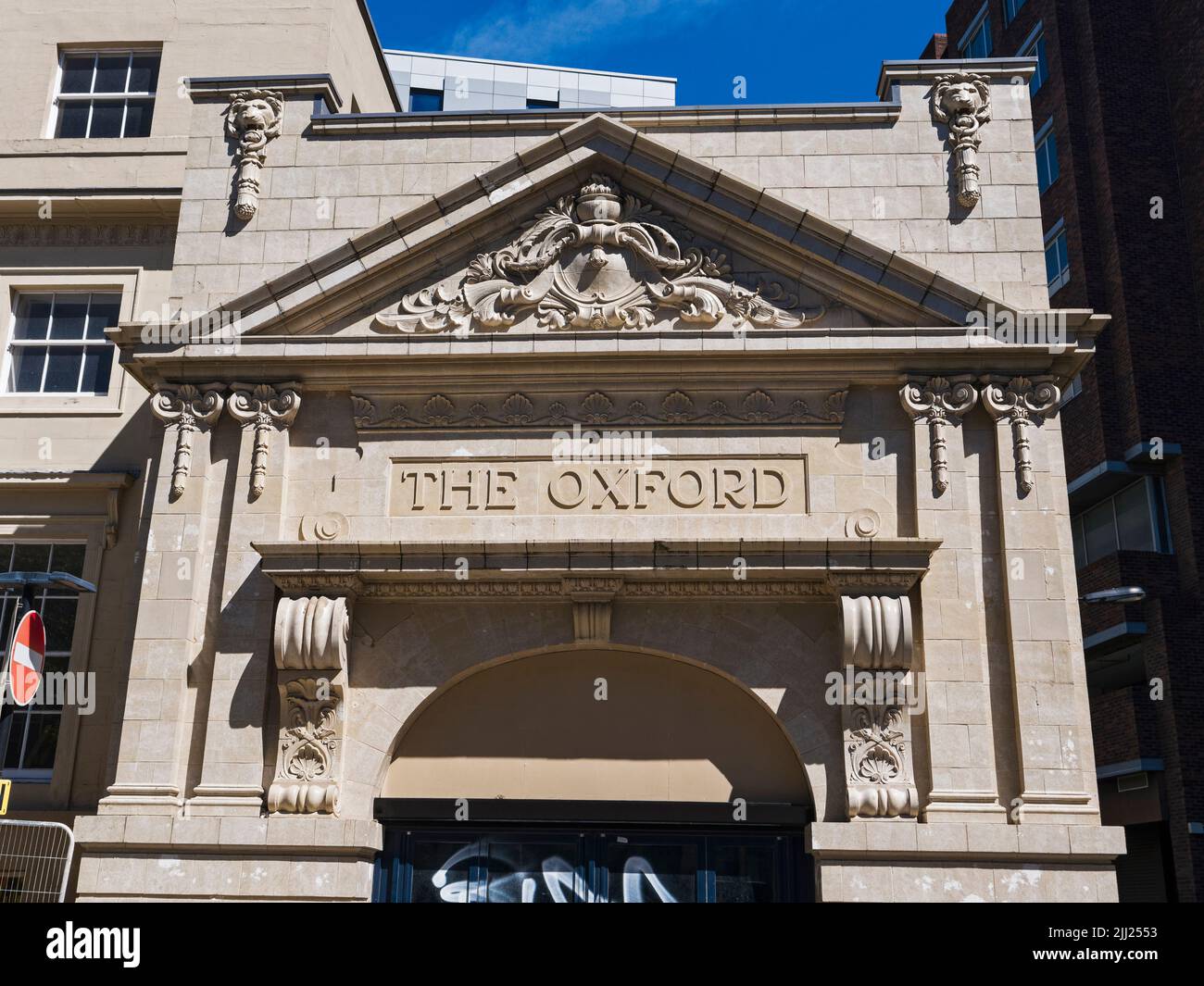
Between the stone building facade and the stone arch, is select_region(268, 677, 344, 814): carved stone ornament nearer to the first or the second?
the stone building facade

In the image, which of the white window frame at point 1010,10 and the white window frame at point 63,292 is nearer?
the white window frame at point 63,292

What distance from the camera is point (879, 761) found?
13.2 m

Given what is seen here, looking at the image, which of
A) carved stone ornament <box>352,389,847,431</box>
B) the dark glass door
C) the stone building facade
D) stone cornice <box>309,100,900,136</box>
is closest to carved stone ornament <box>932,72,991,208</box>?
the stone building facade

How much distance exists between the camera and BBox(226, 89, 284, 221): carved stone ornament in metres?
15.8

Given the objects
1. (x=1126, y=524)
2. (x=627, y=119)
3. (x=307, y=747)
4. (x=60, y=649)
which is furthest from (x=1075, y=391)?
(x=60, y=649)

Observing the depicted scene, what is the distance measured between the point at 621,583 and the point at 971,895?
4642 mm

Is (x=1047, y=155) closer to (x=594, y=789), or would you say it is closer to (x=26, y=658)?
(x=594, y=789)

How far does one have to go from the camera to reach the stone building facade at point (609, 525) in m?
13.3

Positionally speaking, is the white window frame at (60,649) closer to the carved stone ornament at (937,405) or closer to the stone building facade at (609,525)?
the stone building facade at (609,525)

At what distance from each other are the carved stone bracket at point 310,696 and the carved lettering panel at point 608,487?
5.17ft

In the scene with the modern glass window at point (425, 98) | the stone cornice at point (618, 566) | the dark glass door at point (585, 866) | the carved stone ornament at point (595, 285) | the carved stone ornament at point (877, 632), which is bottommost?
the dark glass door at point (585, 866)

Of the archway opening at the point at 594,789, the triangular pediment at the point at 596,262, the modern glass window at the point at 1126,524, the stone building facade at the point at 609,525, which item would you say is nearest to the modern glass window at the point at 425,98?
the modern glass window at the point at 1126,524

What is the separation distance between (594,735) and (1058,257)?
2551 centimetres

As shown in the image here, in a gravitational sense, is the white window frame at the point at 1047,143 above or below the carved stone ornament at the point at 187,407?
above
